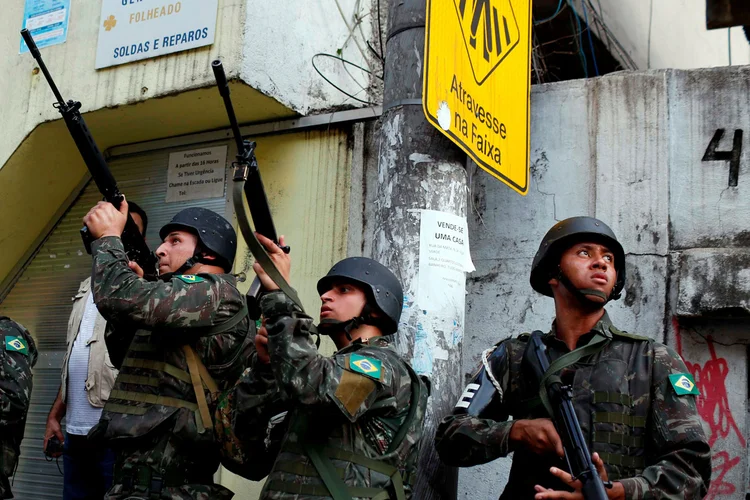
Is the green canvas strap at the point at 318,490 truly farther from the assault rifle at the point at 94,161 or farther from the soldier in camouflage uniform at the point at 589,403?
the assault rifle at the point at 94,161

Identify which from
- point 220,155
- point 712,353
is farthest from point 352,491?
point 220,155

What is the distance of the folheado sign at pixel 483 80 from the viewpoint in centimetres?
371

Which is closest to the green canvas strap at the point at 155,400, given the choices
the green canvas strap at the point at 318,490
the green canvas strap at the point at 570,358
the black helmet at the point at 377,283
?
the green canvas strap at the point at 318,490

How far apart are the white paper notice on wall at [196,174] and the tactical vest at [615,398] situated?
3329 millimetres

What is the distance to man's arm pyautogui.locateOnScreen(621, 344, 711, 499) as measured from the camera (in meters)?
2.99

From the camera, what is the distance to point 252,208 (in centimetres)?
353

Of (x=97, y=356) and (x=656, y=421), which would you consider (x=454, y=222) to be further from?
(x=97, y=356)

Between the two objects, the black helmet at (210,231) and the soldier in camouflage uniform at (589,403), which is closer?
the soldier in camouflage uniform at (589,403)

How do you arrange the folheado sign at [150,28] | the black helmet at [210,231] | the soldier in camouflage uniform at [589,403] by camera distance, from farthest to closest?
the folheado sign at [150,28], the black helmet at [210,231], the soldier in camouflage uniform at [589,403]

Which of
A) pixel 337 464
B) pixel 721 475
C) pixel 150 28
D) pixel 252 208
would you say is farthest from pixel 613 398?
pixel 150 28

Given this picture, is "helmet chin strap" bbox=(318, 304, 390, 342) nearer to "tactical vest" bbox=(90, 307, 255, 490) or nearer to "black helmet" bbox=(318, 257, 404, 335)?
"black helmet" bbox=(318, 257, 404, 335)

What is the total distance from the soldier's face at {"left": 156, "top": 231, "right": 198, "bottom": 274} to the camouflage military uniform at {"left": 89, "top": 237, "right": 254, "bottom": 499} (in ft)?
0.89

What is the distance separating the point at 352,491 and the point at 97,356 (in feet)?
8.36

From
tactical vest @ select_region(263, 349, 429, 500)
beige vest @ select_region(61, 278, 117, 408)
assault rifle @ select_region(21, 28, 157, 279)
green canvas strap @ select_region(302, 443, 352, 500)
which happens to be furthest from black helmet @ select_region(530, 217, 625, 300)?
beige vest @ select_region(61, 278, 117, 408)
